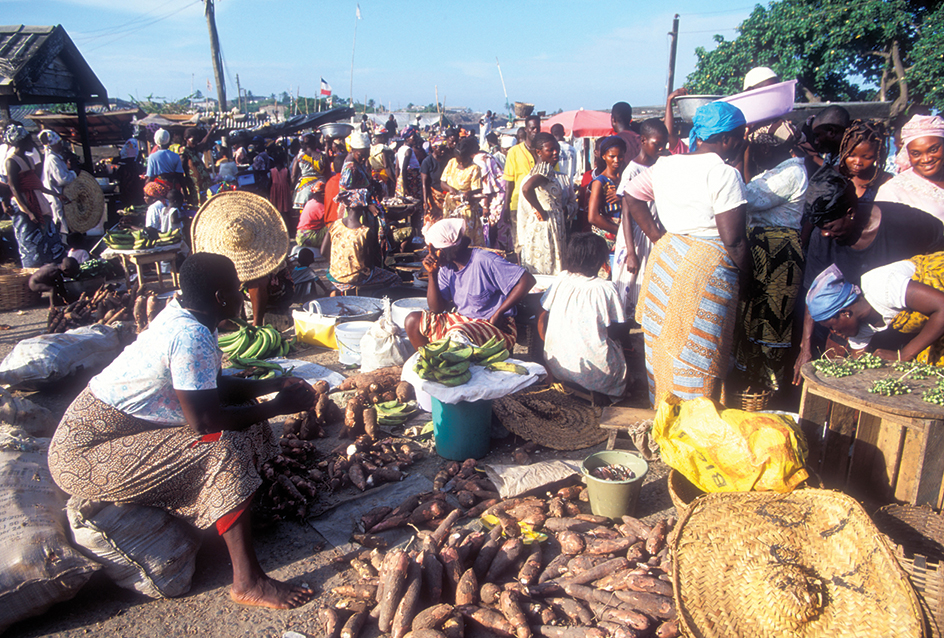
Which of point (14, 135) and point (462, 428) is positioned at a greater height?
point (14, 135)

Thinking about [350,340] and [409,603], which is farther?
[350,340]

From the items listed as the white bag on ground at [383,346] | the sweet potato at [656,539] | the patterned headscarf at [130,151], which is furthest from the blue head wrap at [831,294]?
the patterned headscarf at [130,151]

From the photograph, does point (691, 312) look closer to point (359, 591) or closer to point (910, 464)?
point (910, 464)

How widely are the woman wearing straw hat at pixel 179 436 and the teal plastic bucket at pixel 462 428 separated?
1.25 m

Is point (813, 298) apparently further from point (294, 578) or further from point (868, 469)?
point (294, 578)

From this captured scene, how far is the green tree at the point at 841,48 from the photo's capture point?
16.1m

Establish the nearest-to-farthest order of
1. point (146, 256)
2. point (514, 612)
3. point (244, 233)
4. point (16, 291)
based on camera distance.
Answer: point (514, 612) → point (244, 233) → point (146, 256) → point (16, 291)

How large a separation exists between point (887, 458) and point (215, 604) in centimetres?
336

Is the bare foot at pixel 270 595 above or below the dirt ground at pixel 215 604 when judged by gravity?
above

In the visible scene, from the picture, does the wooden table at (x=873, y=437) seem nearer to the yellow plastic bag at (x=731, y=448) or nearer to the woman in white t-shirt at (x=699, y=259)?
the yellow plastic bag at (x=731, y=448)

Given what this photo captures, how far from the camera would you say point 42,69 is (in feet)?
35.1

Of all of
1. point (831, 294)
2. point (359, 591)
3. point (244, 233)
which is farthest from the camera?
point (244, 233)

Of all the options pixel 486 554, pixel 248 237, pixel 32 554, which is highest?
pixel 248 237

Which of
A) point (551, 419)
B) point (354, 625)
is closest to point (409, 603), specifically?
point (354, 625)
